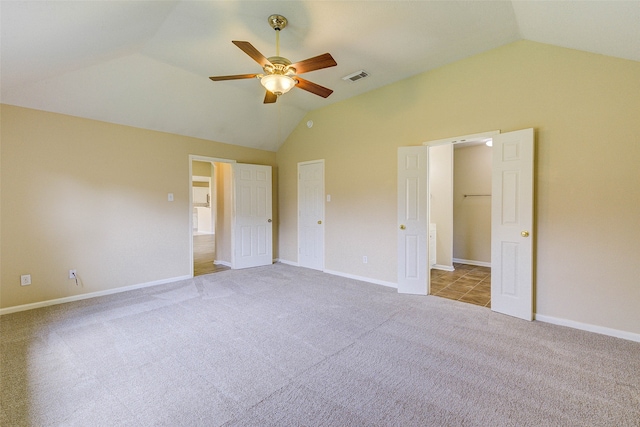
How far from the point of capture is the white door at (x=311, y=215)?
5270 millimetres

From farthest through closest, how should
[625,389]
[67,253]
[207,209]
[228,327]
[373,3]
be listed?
→ [207,209]
[67,253]
[228,327]
[373,3]
[625,389]

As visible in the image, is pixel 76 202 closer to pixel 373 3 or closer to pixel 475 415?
pixel 373 3

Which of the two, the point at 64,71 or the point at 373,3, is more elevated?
the point at 373,3

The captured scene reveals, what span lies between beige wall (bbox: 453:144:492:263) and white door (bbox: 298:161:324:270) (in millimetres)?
3286

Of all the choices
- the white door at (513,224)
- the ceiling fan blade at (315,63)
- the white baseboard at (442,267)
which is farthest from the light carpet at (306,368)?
the ceiling fan blade at (315,63)

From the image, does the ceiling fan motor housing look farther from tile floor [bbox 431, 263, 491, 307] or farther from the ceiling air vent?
tile floor [bbox 431, 263, 491, 307]

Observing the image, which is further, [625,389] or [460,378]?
[460,378]

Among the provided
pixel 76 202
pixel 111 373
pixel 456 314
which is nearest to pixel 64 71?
pixel 76 202

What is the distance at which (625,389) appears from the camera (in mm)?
1871

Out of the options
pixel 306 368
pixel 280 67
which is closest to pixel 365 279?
pixel 306 368

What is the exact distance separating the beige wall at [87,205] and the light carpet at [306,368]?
0.57 m

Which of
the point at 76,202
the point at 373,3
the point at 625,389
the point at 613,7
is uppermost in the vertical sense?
the point at 373,3

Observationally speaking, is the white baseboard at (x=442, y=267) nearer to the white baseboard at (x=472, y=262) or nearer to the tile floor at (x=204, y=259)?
the white baseboard at (x=472, y=262)

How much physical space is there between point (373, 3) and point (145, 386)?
3.64 m
